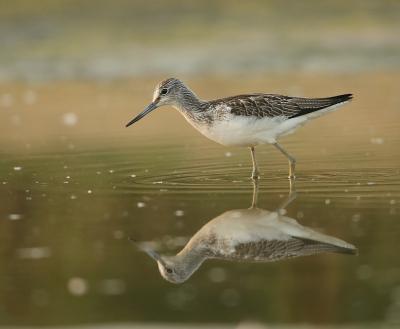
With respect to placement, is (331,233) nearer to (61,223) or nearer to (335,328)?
(335,328)

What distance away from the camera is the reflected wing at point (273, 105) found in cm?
965

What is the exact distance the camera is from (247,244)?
244 inches

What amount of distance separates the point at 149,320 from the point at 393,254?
233 centimetres

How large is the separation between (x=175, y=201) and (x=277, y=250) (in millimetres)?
2301

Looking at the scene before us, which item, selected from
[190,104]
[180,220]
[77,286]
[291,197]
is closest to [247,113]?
[190,104]

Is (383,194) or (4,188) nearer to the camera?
(383,194)

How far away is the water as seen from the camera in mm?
4727

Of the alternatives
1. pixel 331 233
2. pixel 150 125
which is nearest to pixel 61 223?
pixel 331 233

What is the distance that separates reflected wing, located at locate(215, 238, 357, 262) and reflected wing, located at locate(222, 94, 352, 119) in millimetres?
3702

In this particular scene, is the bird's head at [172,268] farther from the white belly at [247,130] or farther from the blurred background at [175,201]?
the white belly at [247,130]

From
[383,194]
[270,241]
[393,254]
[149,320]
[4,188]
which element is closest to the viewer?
[149,320]

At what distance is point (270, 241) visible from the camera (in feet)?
20.4

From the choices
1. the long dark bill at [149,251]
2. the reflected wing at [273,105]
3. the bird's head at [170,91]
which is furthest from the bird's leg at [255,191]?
the bird's head at [170,91]

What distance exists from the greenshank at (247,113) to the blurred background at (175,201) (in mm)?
591
